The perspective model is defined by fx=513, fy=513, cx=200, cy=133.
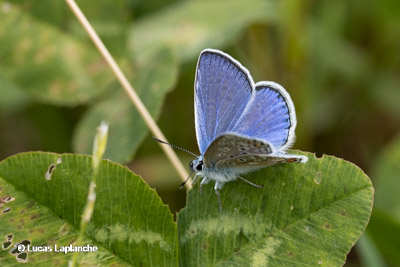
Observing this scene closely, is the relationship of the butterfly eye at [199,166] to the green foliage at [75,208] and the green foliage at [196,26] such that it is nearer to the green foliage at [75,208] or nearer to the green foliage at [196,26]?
the green foliage at [75,208]

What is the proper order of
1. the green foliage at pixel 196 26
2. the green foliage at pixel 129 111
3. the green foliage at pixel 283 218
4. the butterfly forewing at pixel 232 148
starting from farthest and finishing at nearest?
the green foliage at pixel 196 26, the green foliage at pixel 129 111, the butterfly forewing at pixel 232 148, the green foliage at pixel 283 218

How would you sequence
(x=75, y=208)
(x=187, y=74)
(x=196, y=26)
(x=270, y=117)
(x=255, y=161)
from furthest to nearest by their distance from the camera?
(x=187, y=74) → (x=196, y=26) → (x=270, y=117) → (x=255, y=161) → (x=75, y=208)

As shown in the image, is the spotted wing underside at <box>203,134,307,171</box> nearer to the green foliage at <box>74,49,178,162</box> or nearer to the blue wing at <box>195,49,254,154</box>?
the blue wing at <box>195,49,254,154</box>

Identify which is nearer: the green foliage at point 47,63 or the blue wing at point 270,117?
the blue wing at point 270,117

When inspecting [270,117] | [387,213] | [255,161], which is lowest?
[387,213]

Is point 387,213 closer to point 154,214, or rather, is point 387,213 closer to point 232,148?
point 232,148

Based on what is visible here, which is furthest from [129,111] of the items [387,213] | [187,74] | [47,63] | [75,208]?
[387,213]

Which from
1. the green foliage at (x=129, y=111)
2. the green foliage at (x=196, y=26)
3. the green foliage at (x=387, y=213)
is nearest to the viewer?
the green foliage at (x=387, y=213)

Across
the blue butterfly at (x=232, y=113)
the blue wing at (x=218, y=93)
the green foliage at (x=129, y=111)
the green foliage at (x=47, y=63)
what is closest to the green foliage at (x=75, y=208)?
the blue butterfly at (x=232, y=113)
